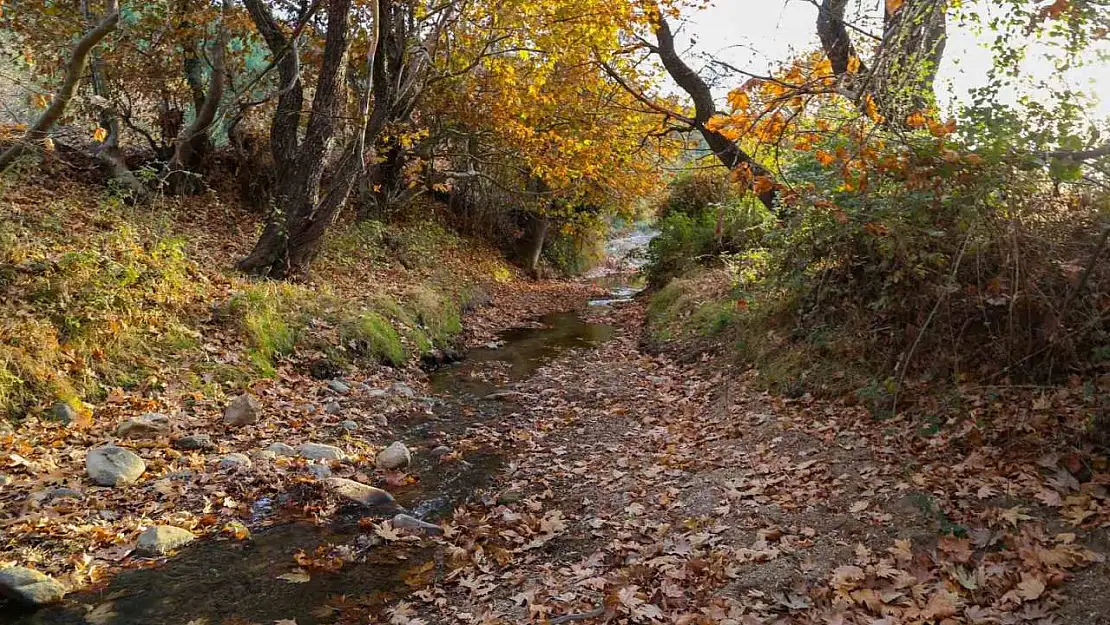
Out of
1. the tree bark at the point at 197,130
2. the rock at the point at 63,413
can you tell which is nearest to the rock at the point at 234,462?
the rock at the point at 63,413

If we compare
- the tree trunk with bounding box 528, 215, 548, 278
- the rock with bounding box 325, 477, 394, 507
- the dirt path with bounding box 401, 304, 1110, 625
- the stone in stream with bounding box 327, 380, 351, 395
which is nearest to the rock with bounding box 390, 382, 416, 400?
the stone in stream with bounding box 327, 380, 351, 395

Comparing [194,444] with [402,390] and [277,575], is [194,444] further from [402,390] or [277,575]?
[402,390]

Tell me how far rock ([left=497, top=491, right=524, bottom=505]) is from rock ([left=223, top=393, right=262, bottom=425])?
318 centimetres

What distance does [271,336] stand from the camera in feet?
32.2

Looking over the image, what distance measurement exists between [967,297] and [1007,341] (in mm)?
587

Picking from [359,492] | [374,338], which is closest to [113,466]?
[359,492]

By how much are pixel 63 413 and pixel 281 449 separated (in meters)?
2.08

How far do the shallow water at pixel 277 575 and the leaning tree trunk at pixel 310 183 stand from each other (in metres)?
5.94

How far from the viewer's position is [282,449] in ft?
23.9

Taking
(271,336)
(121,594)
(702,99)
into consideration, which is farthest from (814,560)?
(702,99)

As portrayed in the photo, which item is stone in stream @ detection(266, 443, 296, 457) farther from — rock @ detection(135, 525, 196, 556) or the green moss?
the green moss

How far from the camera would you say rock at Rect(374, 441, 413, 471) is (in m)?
7.49

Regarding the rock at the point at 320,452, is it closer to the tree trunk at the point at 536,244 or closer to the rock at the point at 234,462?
the rock at the point at 234,462

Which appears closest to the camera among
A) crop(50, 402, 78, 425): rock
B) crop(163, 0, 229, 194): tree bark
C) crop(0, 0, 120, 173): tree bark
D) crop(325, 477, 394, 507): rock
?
crop(325, 477, 394, 507): rock
